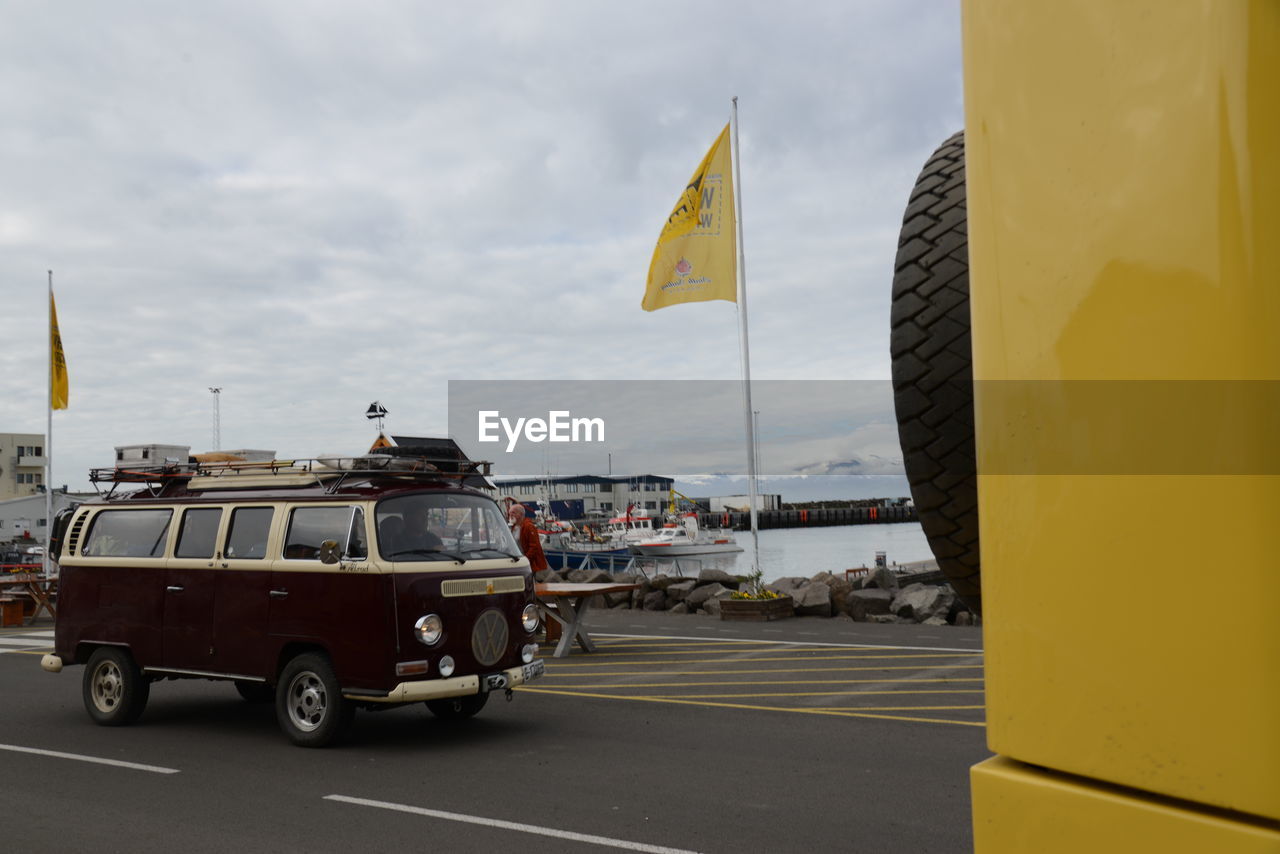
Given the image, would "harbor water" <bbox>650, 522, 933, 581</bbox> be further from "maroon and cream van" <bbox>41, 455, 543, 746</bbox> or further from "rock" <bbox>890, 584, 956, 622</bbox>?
"maroon and cream van" <bbox>41, 455, 543, 746</bbox>

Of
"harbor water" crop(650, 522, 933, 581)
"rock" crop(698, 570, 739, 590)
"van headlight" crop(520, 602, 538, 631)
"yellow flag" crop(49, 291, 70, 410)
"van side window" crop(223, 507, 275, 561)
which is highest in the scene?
"yellow flag" crop(49, 291, 70, 410)

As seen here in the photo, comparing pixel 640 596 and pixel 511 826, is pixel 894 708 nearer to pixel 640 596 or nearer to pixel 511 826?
pixel 511 826

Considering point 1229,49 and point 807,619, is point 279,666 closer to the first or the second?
point 1229,49

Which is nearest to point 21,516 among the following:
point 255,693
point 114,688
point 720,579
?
point 720,579

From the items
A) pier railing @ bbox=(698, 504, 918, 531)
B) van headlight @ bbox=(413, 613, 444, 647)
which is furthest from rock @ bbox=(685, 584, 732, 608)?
pier railing @ bbox=(698, 504, 918, 531)

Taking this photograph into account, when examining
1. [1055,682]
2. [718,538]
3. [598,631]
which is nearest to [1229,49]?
[1055,682]

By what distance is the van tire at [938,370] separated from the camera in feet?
6.77

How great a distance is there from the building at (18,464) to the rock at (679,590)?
94.6m

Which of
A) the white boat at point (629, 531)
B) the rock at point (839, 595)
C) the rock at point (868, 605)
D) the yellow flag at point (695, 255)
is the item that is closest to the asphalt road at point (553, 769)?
the rock at point (868, 605)

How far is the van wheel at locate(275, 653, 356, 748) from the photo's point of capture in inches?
342

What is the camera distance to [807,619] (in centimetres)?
1786

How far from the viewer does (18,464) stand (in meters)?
100

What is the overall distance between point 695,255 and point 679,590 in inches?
252

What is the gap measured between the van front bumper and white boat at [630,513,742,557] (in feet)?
206
